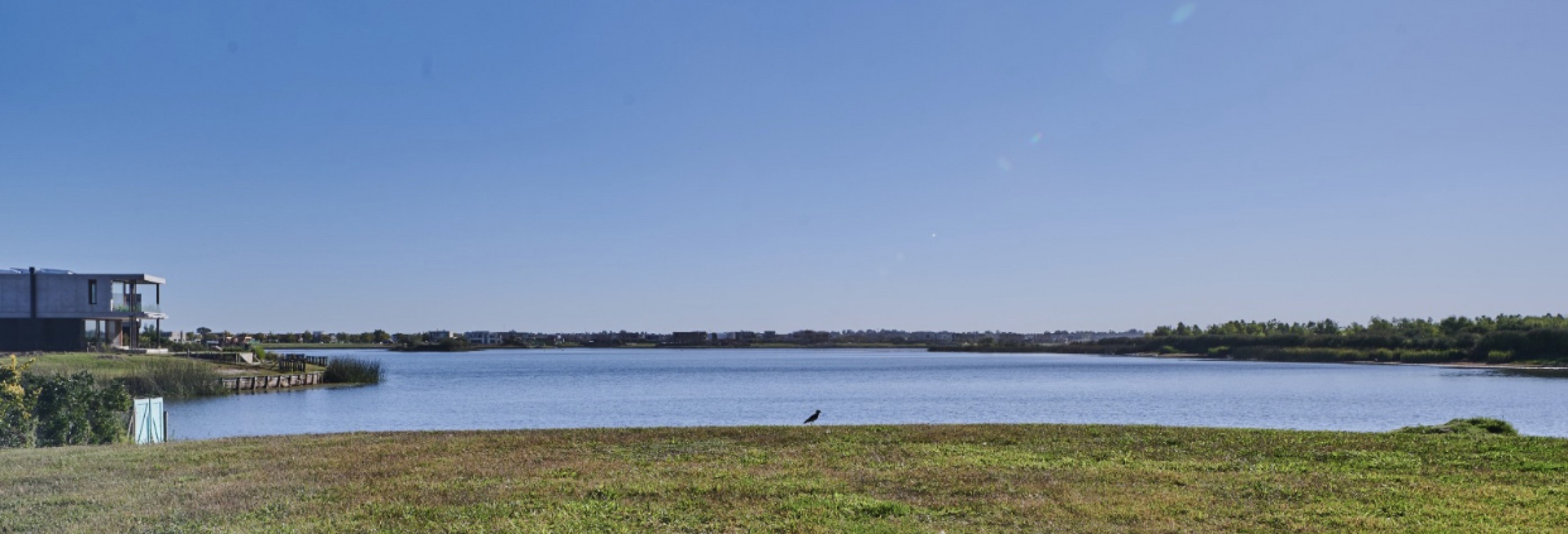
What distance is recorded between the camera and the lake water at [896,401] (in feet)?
111

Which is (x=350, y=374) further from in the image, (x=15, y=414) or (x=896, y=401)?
(x=15, y=414)

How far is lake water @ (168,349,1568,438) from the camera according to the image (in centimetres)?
3384

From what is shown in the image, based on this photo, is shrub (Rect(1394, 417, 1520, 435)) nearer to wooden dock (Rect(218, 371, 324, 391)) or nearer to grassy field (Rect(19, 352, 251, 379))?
grassy field (Rect(19, 352, 251, 379))

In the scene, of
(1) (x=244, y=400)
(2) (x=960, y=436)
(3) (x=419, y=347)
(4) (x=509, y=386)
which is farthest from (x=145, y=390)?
(3) (x=419, y=347)

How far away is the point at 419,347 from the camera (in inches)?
7795

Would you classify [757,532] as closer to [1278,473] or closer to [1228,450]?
[1278,473]

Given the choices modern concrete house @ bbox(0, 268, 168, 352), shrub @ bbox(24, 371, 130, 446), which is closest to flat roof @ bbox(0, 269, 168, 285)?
modern concrete house @ bbox(0, 268, 168, 352)

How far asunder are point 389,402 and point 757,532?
42.3 metres

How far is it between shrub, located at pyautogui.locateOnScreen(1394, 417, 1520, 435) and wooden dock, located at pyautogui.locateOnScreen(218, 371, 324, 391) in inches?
1925

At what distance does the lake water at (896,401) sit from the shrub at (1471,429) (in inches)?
324

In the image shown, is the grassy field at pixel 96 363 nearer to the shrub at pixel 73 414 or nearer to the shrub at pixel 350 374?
the shrub at pixel 350 374

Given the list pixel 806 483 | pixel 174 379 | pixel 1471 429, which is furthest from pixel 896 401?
pixel 806 483

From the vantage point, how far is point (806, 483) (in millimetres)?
12227

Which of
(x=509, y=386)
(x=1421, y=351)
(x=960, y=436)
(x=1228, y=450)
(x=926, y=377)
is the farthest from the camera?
(x=1421, y=351)
